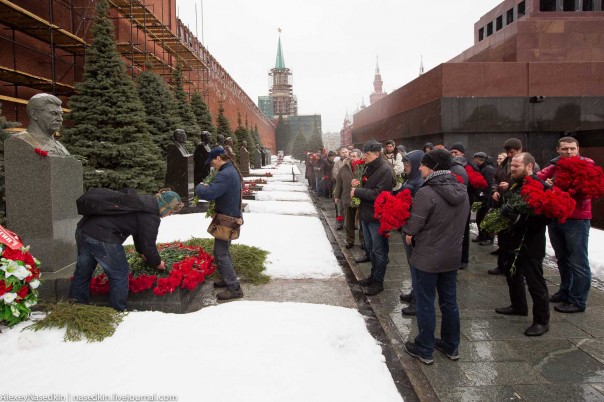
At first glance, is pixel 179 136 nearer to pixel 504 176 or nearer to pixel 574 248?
pixel 504 176

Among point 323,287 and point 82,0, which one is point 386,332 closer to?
point 323,287

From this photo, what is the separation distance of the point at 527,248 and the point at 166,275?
4055 millimetres

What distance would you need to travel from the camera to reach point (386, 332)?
4.59 meters

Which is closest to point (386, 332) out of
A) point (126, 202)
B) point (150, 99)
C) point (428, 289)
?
point (428, 289)

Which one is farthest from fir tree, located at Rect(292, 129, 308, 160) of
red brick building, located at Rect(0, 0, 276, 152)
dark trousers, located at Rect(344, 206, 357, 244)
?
dark trousers, located at Rect(344, 206, 357, 244)

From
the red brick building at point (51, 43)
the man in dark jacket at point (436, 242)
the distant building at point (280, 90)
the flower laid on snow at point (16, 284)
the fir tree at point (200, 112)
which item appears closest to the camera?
the man in dark jacket at point (436, 242)

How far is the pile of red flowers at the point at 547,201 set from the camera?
4.17 meters

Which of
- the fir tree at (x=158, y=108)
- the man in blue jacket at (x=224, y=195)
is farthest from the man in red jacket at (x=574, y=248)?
the fir tree at (x=158, y=108)

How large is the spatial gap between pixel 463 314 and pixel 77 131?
38.7 feet

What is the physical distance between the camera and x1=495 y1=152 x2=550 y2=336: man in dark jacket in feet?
14.5

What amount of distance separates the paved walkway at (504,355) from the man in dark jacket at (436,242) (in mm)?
262

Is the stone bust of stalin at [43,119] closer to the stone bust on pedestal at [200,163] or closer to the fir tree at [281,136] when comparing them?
the stone bust on pedestal at [200,163]

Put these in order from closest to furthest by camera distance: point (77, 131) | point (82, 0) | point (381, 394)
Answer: point (381, 394)
point (77, 131)
point (82, 0)

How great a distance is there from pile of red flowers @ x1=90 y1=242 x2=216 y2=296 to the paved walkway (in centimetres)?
225
